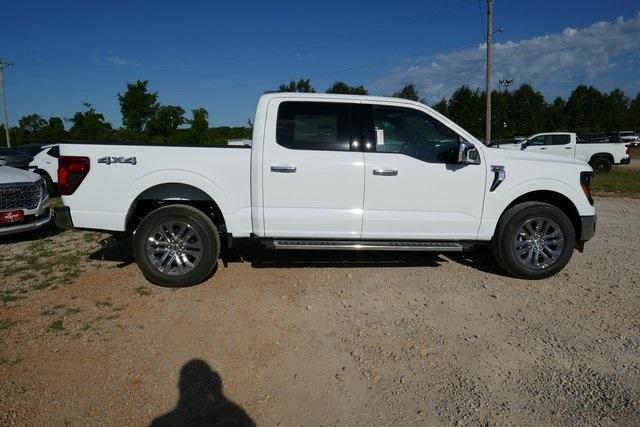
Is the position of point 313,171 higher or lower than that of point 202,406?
higher

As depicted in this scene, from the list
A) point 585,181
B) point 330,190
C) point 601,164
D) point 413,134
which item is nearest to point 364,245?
point 330,190

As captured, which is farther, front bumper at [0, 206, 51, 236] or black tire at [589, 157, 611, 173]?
black tire at [589, 157, 611, 173]

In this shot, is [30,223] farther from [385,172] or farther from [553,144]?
[553,144]

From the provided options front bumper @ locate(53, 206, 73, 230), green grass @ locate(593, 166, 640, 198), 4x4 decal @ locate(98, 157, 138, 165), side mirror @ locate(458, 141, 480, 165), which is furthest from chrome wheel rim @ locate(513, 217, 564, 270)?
green grass @ locate(593, 166, 640, 198)

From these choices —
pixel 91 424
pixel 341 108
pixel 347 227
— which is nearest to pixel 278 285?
pixel 347 227

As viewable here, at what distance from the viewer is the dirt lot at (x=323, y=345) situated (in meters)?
2.93

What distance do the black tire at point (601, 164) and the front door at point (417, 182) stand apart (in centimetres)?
1891

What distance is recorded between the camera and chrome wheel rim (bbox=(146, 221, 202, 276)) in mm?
4957

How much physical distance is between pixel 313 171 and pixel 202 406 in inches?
106

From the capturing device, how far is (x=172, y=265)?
505cm

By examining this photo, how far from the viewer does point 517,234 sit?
519cm

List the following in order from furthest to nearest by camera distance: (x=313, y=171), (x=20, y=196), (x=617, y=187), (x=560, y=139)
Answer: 1. (x=560, y=139)
2. (x=617, y=187)
3. (x=20, y=196)
4. (x=313, y=171)

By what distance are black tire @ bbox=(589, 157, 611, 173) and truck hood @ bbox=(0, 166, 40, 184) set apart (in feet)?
70.8

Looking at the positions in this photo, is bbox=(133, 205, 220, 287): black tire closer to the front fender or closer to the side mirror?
the side mirror
